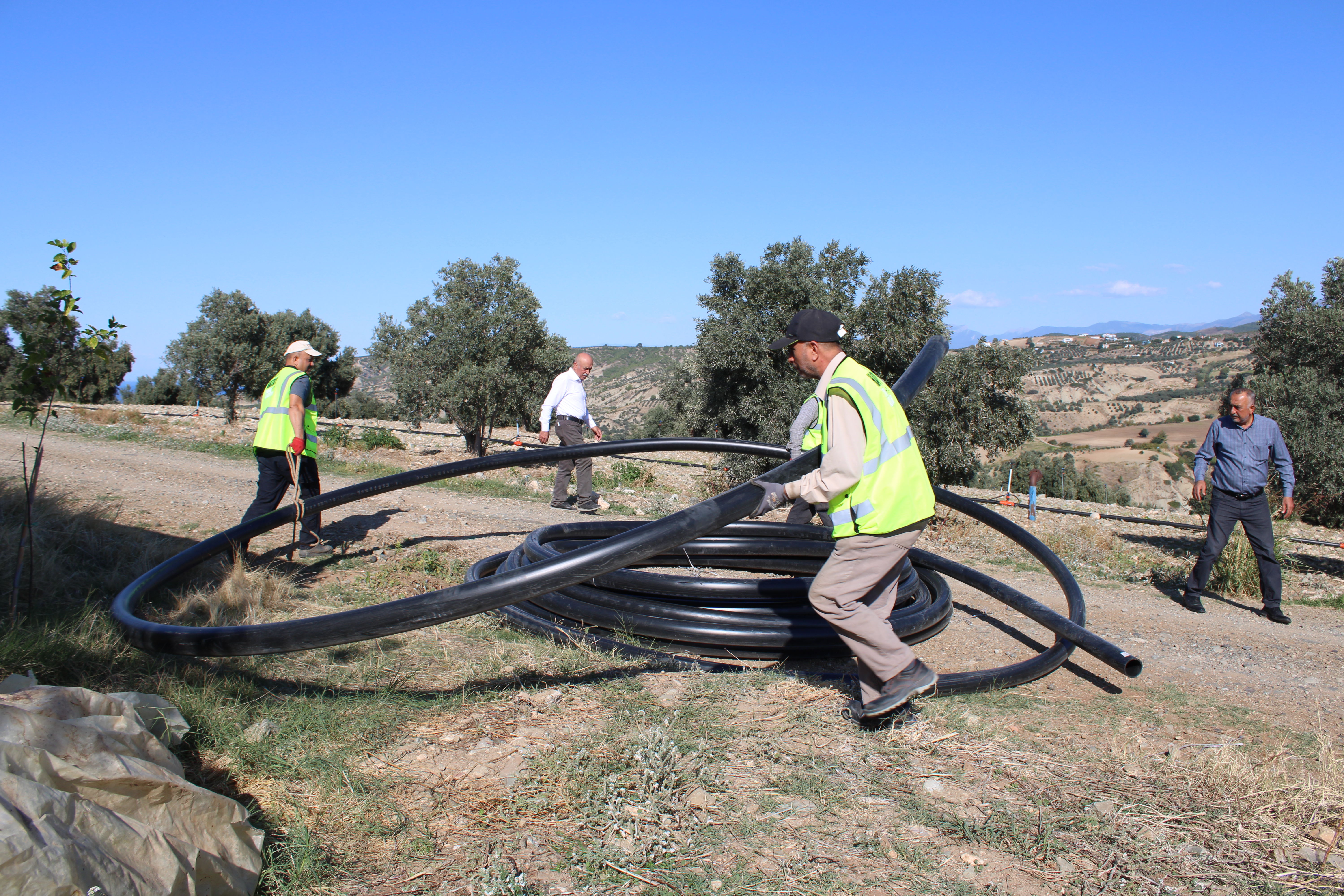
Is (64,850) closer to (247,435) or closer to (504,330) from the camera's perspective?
(247,435)

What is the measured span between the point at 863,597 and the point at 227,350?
127ft

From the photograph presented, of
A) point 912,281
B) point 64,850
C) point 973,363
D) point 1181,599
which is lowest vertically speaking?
point 1181,599

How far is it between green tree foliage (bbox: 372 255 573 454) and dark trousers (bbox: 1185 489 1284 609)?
17361 mm

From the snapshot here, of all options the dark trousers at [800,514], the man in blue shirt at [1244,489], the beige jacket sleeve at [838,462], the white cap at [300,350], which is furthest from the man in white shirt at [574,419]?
the beige jacket sleeve at [838,462]

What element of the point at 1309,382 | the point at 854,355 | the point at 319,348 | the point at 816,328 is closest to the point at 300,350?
the point at 816,328

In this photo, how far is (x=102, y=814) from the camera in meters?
2.08

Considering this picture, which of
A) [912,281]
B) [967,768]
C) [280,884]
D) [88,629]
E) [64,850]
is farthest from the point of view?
[912,281]

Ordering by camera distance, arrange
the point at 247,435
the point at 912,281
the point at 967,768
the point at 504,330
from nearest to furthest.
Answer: the point at 967,768 → the point at 247,435 → the point at 504,330 → the point at 912,281

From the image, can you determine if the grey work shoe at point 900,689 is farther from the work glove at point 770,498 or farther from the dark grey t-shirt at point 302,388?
the dark grey t-shirt at point 302,388

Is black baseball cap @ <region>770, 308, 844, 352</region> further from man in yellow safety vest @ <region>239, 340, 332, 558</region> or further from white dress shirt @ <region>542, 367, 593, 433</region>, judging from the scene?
white dress shirt @ <region>542, 367, 593, 433</region>

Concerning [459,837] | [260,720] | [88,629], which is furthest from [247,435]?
[459,837]

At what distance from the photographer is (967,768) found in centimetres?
343

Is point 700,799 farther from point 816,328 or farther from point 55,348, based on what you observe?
point 55,348

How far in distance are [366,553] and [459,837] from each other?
5.50 metres
